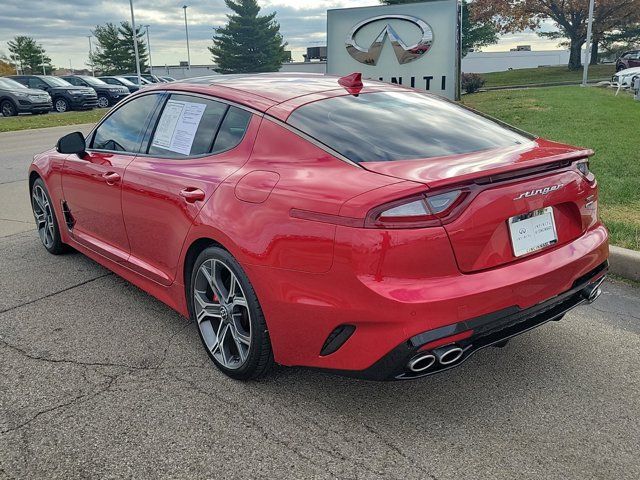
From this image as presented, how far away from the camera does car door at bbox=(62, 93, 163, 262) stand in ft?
12.9

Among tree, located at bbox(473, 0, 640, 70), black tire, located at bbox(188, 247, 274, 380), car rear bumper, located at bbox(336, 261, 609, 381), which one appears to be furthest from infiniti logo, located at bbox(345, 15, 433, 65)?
tree, located at bbox(473, 0, 640, 70)

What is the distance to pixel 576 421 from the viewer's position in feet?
8.86

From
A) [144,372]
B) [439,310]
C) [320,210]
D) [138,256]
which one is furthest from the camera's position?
[138,256]

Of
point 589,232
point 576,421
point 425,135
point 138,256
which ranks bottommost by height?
point 576,421

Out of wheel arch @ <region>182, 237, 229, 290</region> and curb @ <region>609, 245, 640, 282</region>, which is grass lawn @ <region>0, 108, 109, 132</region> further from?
curb @ <region>609, 245, 640, 282</region>

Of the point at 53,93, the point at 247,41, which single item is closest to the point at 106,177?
the point at 53,93

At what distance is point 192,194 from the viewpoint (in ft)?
10.3

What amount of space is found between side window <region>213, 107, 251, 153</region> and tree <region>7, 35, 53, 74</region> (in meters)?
90.3

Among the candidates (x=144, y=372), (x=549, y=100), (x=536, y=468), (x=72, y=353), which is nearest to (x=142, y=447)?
(x=144, y=372)

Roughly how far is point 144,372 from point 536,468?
2028mm

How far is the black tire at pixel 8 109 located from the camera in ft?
76.8

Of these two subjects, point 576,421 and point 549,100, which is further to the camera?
point 549,100

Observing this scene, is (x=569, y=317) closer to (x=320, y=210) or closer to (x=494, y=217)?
(x=494, y=217)

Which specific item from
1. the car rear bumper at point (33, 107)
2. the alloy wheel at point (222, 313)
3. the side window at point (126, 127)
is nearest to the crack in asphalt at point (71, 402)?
the alloy wheel at point (222, 313)
